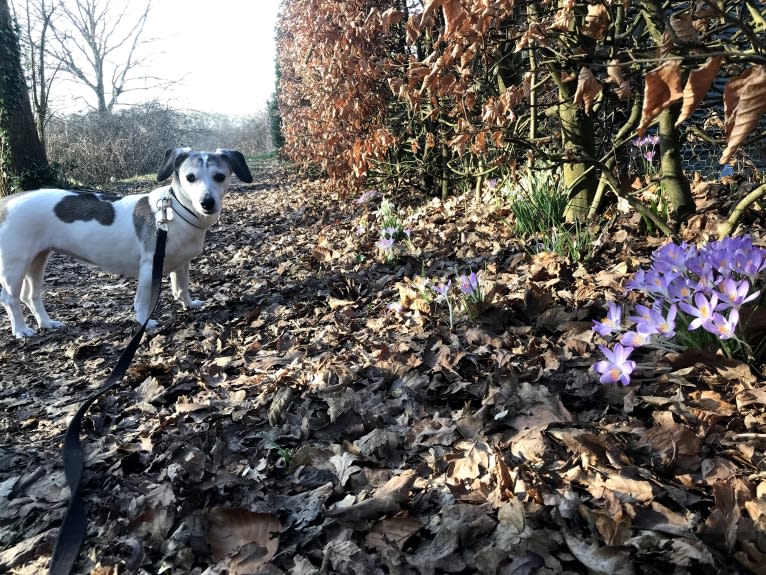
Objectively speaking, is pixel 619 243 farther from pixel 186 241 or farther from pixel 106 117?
pixel 106 117

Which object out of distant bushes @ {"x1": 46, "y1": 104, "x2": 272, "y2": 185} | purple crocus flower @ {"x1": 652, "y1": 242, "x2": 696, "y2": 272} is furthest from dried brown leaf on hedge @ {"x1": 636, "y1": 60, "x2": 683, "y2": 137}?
distant bushes @ {"x1": 46, "y1": 104, "x2": 272, "y2": 185}

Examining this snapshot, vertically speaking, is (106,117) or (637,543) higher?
(106,117)

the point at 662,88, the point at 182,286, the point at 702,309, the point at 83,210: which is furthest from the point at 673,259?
the point at 83,210

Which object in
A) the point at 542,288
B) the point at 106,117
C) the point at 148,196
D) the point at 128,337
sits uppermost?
the point at 106,117

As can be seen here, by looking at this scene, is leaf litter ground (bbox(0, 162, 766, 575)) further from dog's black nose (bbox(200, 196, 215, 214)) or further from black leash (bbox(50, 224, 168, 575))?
dog's black nose (bbox(200, 196, 215, 214))

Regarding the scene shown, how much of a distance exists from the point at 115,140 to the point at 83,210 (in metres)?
17.5

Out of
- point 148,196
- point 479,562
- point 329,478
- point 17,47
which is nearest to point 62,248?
point 148,196

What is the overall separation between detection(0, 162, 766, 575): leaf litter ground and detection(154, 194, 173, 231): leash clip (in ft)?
3.42

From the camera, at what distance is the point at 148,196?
4410 mm

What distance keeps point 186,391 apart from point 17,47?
12439mm

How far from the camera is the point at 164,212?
4.10 m

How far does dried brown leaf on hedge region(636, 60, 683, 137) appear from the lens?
1120mm

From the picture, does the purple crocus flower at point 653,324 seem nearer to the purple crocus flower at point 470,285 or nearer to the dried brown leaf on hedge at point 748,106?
the dried brown leaf on hedge at point 748,106

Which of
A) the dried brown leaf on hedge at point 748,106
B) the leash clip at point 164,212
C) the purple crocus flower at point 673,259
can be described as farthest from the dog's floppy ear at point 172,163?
the dried brown leaf on hedge at point 748,106
